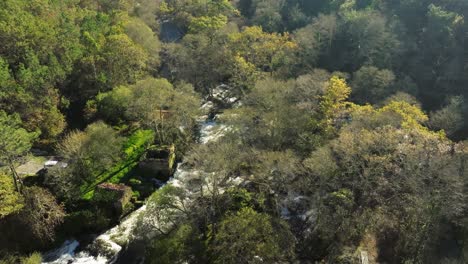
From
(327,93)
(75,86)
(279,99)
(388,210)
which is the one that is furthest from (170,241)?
(75,86)

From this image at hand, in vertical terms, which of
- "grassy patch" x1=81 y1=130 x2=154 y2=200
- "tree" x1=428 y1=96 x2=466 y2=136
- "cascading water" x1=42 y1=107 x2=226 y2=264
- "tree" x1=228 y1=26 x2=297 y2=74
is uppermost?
"tree" x1=228 y1=26 x2=297 y2=74

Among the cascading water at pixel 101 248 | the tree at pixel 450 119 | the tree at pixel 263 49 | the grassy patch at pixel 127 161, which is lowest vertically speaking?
the cascading water at pixel 101 248

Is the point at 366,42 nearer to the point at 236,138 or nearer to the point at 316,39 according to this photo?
the point at 316,39

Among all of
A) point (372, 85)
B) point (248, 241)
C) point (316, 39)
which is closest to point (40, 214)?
point (248, 241)

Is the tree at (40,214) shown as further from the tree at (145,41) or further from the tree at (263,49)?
the tree at (263,49)

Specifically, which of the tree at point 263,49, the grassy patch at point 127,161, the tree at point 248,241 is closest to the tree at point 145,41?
the tree at point 263,49

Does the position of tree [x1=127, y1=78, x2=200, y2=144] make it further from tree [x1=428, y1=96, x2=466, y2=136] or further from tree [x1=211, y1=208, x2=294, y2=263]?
tree [x1=428, y1=96, x2=466, y2=136]

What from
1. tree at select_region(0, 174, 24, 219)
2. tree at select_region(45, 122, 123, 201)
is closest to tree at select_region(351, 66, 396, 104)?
tree at select_region(45, 122, 123, 201)

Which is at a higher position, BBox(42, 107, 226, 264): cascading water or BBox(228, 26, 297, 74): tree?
BBox(228, 26, 297, 74): tree
